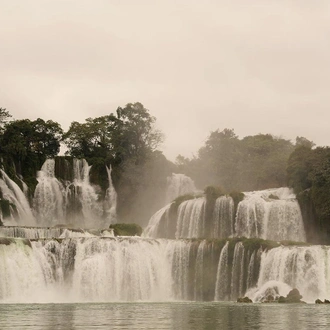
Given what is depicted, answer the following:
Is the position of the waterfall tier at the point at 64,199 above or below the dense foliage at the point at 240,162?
below

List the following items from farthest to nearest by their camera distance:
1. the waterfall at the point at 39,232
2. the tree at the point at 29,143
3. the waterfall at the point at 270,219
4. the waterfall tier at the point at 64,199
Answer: the tree at the point at 29,143, the waterfall tier at the point at 64,199, the waterfall at the point at 270,219, the waterfall at the point at 39,232

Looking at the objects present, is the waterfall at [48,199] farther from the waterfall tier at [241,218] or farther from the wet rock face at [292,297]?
the wet rock face at [292,297]

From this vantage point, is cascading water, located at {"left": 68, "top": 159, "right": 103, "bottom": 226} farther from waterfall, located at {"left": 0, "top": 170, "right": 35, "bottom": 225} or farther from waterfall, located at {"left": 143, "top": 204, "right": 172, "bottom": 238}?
waterfall, located at {"left": 143, "top": 204, "right": 172, "bottom": 238}

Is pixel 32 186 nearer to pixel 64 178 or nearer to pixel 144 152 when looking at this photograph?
Answer: pixel 64 178

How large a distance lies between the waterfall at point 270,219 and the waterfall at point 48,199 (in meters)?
23.0

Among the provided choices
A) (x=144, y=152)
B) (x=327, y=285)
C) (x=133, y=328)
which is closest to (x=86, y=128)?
(x=144, y=152)

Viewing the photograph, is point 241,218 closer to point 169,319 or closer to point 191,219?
point 191,219

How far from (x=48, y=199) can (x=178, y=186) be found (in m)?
16.3

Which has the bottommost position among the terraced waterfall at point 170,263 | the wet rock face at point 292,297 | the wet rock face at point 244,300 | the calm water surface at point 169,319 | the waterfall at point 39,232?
the wet rock face at point 244,300

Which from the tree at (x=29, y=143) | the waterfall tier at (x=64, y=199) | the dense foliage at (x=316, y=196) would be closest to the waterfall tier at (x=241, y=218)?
the dense foliage at (x=316, y=196)

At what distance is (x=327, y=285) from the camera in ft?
191

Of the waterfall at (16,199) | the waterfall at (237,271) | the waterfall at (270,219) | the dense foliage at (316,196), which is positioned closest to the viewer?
the waterfall at (237,271)

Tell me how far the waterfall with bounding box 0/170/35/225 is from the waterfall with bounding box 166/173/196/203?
1764 cm

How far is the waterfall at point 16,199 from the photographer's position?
263ft
